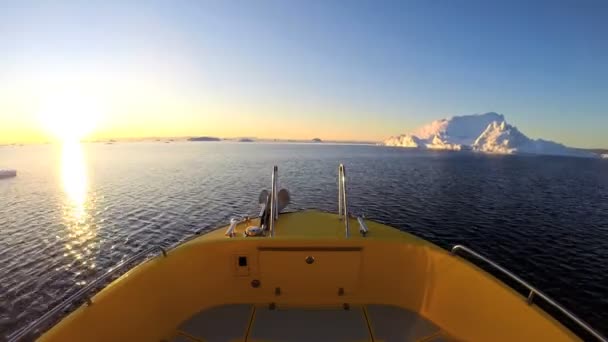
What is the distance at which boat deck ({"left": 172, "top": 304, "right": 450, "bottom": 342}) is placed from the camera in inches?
223

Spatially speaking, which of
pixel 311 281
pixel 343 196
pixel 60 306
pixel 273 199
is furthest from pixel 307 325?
pixel 60 306

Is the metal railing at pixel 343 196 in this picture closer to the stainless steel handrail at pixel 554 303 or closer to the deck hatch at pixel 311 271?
the deck hatch at pixel 311 271

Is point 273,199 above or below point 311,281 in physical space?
above

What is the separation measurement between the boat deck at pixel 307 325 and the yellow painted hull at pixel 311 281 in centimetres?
18

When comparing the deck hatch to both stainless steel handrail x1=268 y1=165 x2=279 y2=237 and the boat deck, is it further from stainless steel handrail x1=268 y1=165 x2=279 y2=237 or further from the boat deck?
stainless steel handrail x1=268 y1=165 x2=279 y2=237

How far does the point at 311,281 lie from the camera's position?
6.67 meters

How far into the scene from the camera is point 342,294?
265 inches

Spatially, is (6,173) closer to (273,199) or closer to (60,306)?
(273,199)

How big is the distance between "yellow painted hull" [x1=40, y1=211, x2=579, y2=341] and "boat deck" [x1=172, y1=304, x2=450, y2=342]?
177mm

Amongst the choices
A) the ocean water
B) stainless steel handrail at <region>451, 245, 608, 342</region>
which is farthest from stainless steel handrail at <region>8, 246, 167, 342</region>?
the ocean water

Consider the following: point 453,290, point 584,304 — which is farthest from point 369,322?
point 584,304

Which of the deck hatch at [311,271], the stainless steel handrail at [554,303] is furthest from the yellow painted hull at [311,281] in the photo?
the stainless steel handrail at [554,303]

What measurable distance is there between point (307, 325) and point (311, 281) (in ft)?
3.10

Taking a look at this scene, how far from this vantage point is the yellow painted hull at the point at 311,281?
5.55m
